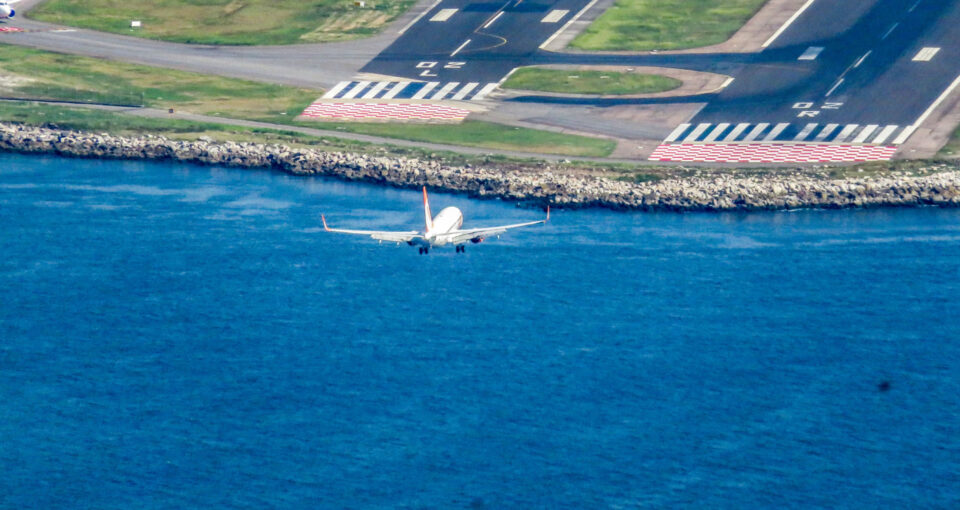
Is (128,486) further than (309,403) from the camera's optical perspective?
No

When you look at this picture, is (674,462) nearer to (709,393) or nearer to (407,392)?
(709,393)

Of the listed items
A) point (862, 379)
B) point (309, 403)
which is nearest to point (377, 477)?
point (309, 403)

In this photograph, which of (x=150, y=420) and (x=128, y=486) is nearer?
(x=128, y=486)

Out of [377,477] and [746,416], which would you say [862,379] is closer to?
[746,416]

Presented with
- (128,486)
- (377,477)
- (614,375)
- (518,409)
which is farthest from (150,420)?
(614,375)

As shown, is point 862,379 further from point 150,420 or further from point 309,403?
point 150,420

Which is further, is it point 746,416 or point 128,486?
point 746,416

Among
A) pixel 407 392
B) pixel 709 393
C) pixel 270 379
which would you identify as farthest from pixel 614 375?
pixel 270 379
